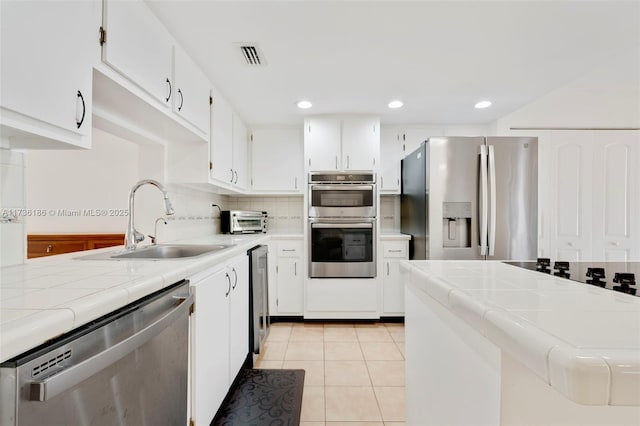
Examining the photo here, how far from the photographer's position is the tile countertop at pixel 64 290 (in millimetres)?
573

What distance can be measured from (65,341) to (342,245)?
260 cm

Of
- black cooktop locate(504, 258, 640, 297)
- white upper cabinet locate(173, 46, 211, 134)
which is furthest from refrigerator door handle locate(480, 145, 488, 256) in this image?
white upper cabinet locate(173, 46, 211, 134)

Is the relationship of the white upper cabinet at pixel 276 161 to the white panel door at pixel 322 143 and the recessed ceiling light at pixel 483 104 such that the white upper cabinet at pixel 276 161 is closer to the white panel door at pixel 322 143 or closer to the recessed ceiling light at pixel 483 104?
the white panel door at pixel 322 143

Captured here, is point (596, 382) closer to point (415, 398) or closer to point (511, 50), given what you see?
point (415, 398)

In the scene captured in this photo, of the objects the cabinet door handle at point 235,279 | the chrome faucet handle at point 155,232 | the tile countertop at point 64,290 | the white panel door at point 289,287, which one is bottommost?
the white panel door at point 289,287

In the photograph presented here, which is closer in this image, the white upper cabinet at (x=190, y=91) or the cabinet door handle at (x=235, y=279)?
the white upper cabinet at (x=190, y=91)

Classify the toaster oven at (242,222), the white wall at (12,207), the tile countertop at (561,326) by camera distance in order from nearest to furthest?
the tile countertop at (561,326) < the white wall at (12,207) < the toaster oven at (242,222)

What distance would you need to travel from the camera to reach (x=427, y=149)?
272 cm

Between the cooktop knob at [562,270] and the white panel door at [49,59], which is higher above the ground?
the white panel door at [49,59]

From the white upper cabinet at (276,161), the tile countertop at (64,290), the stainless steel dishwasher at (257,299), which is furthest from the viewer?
the white upper cabinet at (276,161)

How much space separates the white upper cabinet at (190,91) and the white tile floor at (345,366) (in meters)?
1.85

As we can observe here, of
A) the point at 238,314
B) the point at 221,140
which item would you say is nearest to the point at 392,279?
the point at 238,314

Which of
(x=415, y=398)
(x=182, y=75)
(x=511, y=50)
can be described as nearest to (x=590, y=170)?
(x=511, y=50)

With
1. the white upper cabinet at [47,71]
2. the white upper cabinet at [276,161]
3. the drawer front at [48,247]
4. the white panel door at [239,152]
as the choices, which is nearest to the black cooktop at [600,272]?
the white upper cabinet at [47,71]
